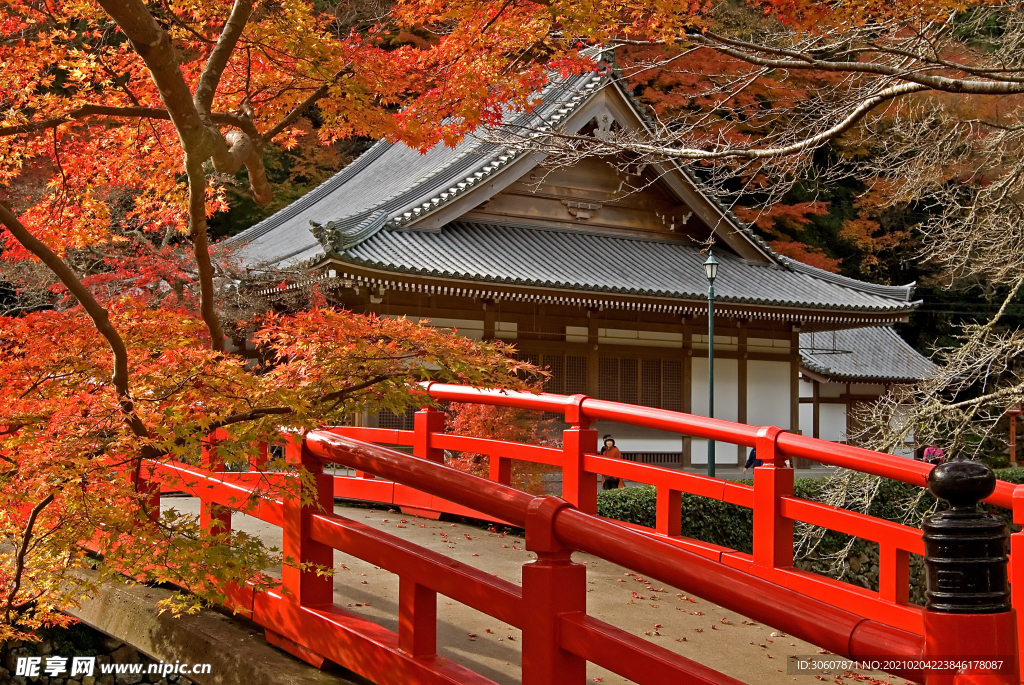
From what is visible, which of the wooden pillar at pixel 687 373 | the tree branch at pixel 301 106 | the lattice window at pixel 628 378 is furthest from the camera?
the wooden pillar at pixel 687 373

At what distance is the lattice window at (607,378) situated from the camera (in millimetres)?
15727

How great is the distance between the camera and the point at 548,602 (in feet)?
8.90

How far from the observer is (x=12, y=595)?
405cm

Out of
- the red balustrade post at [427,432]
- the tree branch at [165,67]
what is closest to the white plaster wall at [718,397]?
the red balustrade post at [427,432]

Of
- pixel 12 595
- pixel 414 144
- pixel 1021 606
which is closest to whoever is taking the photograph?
pixel 1021 606

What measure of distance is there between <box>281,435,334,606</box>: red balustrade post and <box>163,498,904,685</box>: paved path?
504mm

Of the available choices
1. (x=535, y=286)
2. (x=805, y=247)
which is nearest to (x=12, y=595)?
(x=535, y=286)

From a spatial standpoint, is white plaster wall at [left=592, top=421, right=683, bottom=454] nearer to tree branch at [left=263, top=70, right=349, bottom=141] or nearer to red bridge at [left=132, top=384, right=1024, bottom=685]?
red bridge at [left=132, top=384, right=1024, bottom=685]

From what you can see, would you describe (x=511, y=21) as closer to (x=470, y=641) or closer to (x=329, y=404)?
(x=329, y=404)

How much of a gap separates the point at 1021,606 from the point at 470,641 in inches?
93.1

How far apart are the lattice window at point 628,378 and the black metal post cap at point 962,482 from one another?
1405 centimetres

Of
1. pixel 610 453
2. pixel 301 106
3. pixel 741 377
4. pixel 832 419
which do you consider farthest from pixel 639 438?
pixel 301 106

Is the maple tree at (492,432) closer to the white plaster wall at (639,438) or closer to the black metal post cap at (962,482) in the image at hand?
the white plaster wall at (639,438)

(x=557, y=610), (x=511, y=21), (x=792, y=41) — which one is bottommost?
(x=557, y=610)
